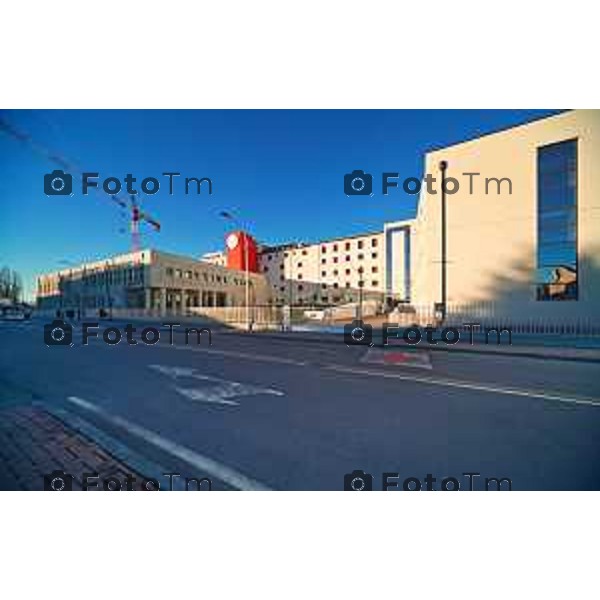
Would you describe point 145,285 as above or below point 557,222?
below

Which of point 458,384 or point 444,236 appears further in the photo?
point 444,236

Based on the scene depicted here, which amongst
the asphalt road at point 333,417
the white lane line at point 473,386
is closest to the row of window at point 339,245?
the asphalt road at point 333,417

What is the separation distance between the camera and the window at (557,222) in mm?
18250

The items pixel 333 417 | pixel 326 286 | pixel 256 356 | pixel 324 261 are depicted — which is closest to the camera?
pixel 333 417

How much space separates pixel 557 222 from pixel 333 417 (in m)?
20.0

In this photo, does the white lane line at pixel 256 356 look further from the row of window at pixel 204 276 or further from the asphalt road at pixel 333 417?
the row of window at pixel 204 276

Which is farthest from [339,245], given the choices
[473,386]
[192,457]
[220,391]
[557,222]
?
[192,457]

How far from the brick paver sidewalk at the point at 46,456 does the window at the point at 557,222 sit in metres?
21.3

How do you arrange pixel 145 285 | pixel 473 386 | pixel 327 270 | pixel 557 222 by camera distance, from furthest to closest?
pixel 327 270, pixel 145 285, pixel 557 222, pixel 473 386

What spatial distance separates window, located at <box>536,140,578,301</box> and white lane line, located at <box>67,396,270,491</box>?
67.5 feet

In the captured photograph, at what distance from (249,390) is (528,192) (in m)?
20.1

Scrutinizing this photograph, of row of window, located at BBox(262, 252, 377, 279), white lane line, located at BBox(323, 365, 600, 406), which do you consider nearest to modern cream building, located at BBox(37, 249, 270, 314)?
row of window, located at BBox(262, 252, 377, 279)

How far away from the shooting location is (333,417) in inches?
187

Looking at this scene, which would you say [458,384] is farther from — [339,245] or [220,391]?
[339,245]
